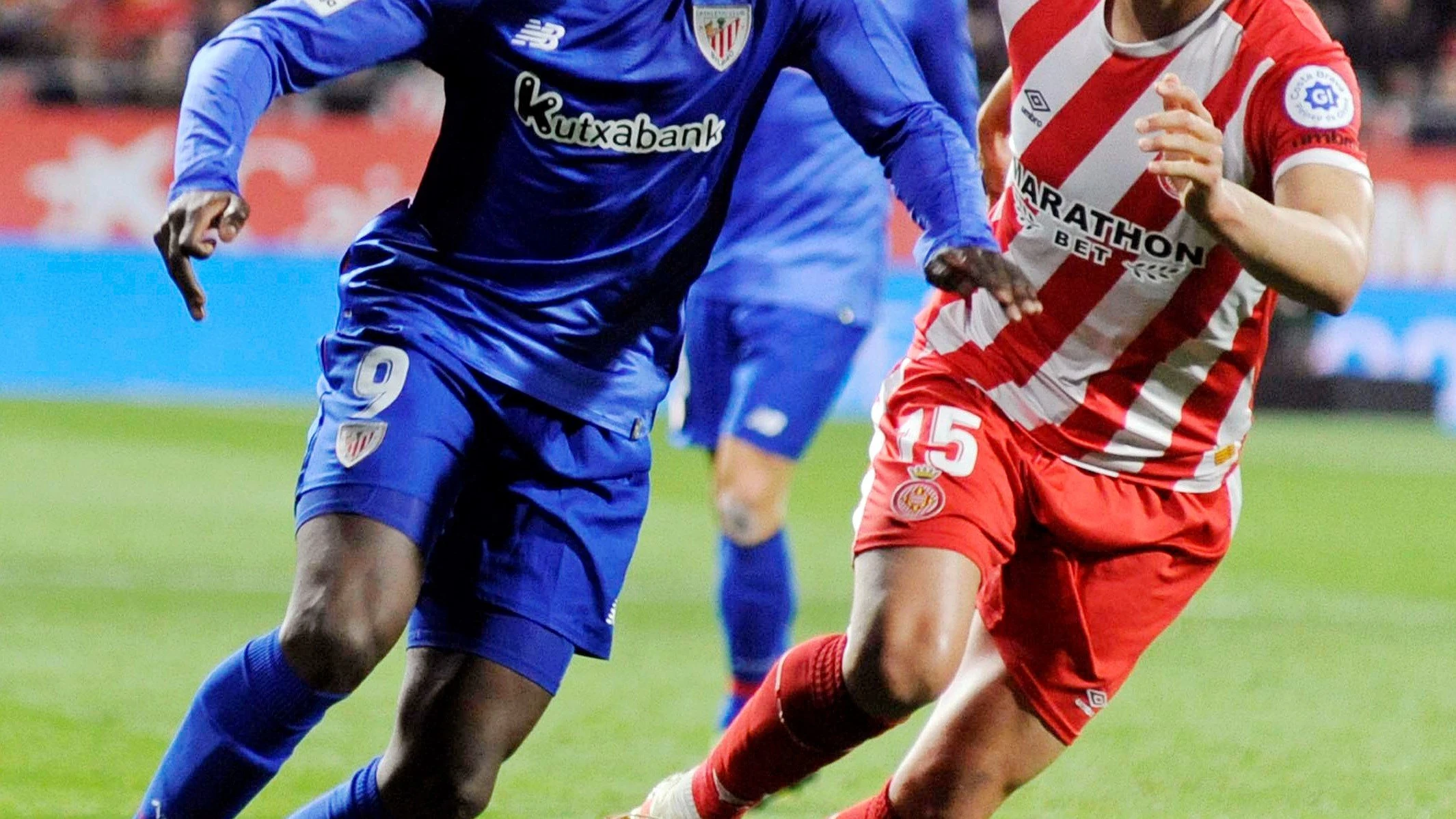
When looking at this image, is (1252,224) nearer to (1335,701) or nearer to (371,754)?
(371,754)

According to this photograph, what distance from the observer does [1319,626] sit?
8281 millimetres

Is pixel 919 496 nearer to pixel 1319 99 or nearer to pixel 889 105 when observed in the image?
pixel 889 105

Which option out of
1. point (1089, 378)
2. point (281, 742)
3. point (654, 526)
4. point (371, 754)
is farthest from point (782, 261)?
point (654, 526)

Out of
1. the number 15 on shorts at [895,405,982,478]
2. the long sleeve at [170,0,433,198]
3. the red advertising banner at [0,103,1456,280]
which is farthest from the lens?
the red advertising banner at [0,103,1456,280]

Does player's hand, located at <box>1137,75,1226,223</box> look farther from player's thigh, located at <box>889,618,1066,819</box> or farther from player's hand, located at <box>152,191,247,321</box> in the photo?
player's hand, located at <box>152,191,247,321</box>

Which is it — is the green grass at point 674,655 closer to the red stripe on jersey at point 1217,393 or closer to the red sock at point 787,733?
the red sock at point 787,733

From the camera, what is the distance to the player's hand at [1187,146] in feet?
10.4

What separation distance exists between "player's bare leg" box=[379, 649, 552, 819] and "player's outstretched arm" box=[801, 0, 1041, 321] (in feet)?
3.32

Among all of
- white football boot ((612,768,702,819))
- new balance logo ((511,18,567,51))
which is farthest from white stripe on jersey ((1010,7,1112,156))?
white football boot ((612,768,702,819))

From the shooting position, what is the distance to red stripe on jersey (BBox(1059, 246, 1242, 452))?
157 inches

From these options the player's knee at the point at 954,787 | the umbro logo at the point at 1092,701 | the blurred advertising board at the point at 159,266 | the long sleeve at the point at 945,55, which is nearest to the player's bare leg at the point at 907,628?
the player's knee at the point at 954,787

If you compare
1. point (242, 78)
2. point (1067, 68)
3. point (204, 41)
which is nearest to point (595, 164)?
point (242, 78)

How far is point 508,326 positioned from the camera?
3766 mm

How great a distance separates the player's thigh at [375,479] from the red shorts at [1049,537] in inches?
32.1
